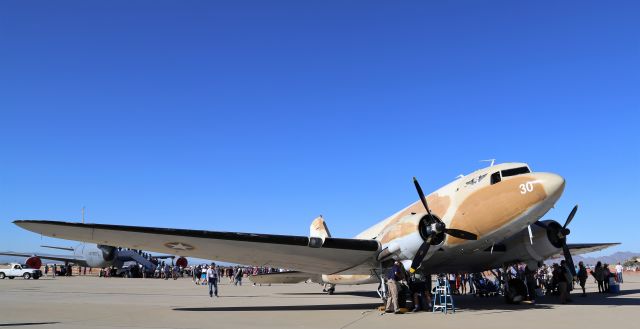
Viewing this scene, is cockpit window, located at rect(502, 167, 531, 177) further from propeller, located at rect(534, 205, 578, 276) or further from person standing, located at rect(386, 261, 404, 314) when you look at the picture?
person standing, located at rect(386, 261, 404, 314)

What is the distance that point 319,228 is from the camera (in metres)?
28.2

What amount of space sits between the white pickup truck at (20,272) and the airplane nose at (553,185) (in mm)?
49639

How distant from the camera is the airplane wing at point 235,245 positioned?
14250mm

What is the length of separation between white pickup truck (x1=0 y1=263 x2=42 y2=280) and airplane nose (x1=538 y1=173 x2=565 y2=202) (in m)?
49.6

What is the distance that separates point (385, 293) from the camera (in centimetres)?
1625

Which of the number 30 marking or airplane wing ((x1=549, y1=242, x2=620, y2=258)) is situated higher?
the number 30 marking

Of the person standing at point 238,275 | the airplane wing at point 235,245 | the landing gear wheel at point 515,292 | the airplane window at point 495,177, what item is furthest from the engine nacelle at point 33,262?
the airplane window at point 495,177

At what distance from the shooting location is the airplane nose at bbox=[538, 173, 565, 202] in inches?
567

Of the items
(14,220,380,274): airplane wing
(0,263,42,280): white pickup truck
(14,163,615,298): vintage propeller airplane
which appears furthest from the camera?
(0,263,42,280): white pickup truck

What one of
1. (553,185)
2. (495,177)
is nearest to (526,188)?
(553,185)

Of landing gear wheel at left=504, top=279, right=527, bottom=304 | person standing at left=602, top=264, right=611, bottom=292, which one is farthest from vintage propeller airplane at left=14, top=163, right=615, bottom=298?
person standing at left=602, top=264, right=611, bottom=292

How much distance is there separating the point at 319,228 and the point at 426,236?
13.4 meters

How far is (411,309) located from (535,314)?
410 centimetres

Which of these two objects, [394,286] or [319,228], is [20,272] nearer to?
[319,228]
